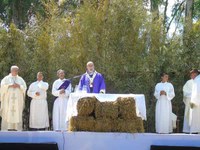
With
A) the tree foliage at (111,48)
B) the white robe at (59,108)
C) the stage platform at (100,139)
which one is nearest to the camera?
the stage platform at (100,139)

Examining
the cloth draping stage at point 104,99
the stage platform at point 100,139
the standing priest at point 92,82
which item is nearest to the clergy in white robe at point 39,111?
the standing priest at point 92,82

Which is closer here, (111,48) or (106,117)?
(106,117)

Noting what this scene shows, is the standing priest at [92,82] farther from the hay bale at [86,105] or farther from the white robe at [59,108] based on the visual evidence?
the hay bale at [86,105]

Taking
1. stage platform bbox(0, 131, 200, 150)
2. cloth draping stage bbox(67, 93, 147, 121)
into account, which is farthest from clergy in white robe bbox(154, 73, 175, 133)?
stage platform bbox(0, 131, 200, 150)

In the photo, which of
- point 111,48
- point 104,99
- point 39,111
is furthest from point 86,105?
point 111,48

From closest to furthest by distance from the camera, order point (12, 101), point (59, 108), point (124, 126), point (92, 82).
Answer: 1. point (124, 126)
2. point (92, 82)
3. point (12, 101)
4. point (59, 108)

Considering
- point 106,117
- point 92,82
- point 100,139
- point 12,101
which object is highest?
point 92,82

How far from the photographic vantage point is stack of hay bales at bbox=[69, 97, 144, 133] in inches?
295

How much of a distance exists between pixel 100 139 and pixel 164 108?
5558 mm

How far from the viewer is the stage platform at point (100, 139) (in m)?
6.82

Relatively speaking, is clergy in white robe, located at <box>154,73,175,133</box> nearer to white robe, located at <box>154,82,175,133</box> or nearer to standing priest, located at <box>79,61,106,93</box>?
white robe, located at <box>154,82,175,133</box>

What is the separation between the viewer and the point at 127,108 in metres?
7.58

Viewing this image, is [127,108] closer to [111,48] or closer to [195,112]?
[195,112]

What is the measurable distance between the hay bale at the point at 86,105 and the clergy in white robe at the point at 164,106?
16.1ft
